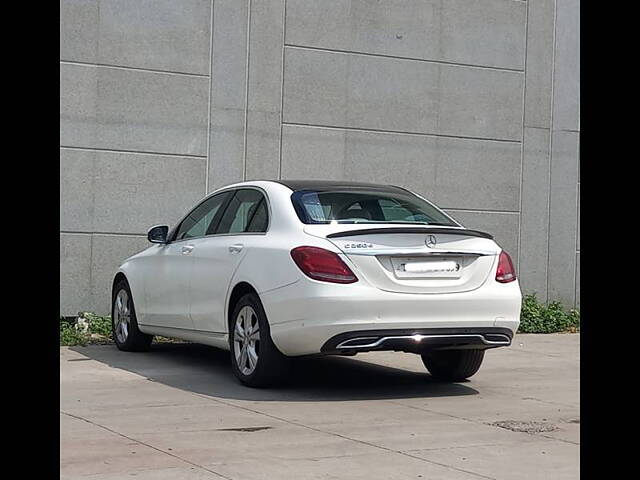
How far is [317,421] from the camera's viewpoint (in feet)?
21.6

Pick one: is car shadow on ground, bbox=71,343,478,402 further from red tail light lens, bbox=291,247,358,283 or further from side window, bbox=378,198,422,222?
side window, bbox=378,198,422,222

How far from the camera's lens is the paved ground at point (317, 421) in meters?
5.19

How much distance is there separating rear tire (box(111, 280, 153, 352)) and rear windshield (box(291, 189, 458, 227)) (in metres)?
2.80

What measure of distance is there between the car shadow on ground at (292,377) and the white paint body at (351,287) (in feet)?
1.37

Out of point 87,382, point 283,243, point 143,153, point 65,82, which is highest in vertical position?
point 65,82

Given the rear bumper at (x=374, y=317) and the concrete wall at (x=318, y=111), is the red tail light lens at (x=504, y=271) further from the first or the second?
the concrete wall at (x=318, y=111)

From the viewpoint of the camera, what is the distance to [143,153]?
1240 centimetres

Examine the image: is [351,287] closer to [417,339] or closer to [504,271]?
[417,339]

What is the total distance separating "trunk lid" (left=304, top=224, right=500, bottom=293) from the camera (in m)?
7.26

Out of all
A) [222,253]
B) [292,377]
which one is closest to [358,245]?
[222,253]

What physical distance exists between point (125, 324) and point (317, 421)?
417 cm

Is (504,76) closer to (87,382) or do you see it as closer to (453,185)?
(453,185)
